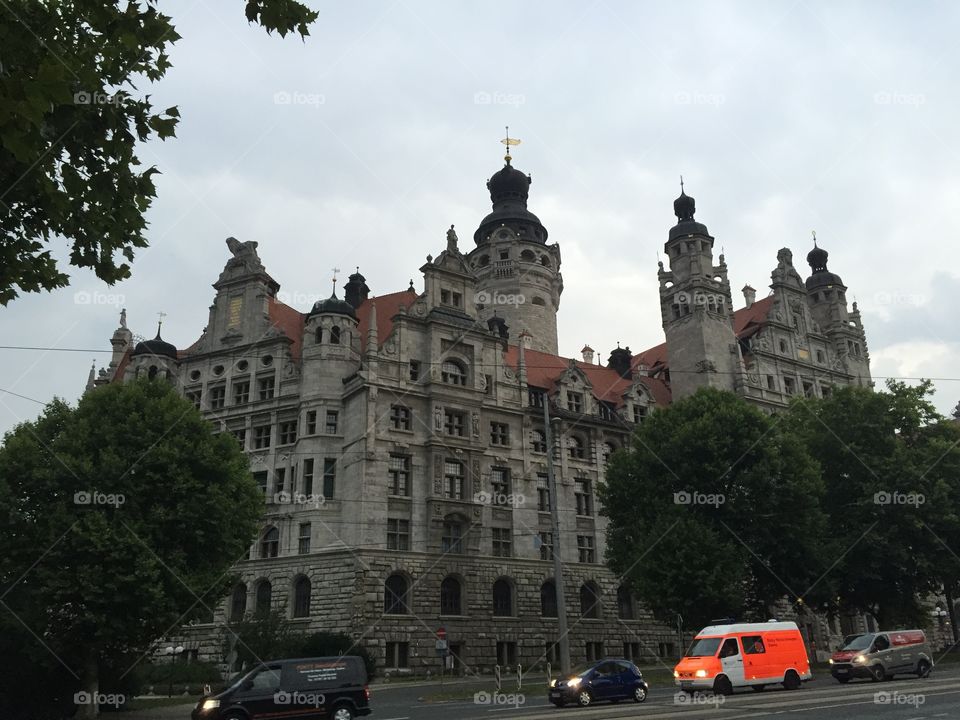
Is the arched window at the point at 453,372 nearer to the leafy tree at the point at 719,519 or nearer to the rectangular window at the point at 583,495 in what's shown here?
the rectangular window at the point at 583,495

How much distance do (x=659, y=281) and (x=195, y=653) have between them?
46569mm

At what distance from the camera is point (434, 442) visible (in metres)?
47.4

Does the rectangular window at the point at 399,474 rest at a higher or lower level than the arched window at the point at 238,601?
higher

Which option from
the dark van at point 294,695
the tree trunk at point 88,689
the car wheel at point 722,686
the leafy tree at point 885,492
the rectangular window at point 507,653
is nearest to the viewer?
the dark van at point 294,695

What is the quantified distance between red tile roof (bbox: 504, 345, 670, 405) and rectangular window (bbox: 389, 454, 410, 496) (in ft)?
40.5

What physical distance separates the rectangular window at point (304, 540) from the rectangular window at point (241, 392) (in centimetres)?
Result: 979

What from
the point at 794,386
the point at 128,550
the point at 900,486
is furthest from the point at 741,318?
the point at 128,550

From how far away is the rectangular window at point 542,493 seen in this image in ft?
170

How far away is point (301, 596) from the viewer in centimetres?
4403

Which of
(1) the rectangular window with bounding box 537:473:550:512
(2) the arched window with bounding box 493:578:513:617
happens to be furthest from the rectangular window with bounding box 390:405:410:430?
(2) the arched window with bounding box 493:578:513:617

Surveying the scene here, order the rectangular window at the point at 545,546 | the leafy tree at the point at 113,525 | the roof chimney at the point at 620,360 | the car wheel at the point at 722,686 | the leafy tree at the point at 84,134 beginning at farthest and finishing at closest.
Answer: the roof chimney at the point at 620,360
the rectangular window at the point at 545,546
the leafy tree at the point at 113,525
the car wheel at the point at 722,686
the leafy tree at the point at 84,134

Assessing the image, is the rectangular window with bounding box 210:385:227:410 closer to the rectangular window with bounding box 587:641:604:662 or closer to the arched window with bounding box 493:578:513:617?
the arched window with bounding box 493:578:513:617

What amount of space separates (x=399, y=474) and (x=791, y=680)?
25427 millimetres

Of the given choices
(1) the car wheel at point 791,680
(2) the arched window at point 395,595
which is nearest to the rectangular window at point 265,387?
(2) the arched window at point 395,595
